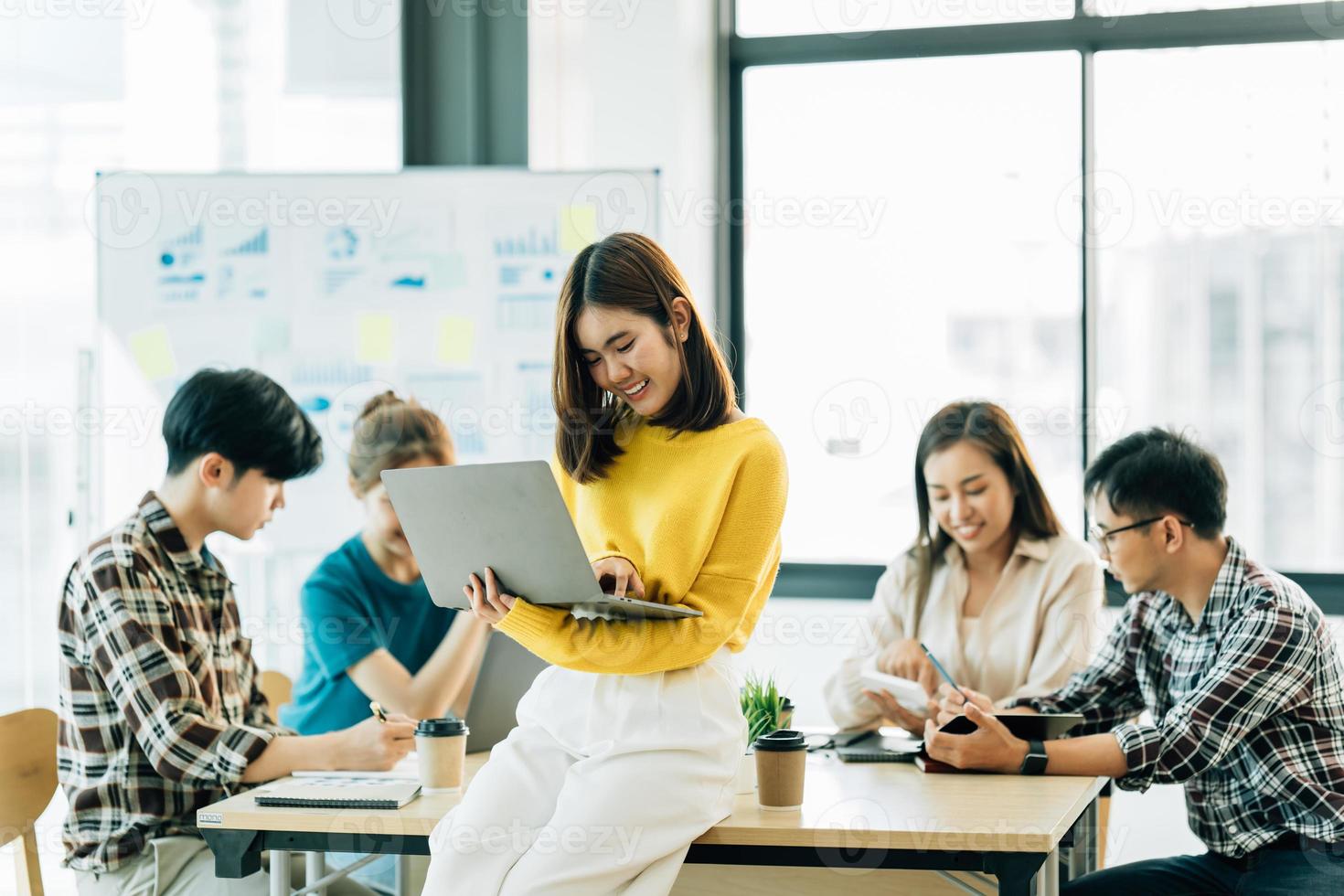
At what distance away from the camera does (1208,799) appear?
2.24 meters

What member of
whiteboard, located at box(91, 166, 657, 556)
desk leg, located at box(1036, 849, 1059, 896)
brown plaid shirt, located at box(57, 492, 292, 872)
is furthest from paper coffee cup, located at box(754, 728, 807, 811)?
whiteboard, located at box(91, 166, 657, 556)

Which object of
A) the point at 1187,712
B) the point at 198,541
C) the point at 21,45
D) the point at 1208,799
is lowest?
the point at 1208,799

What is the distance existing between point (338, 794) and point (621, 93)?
8.21ft

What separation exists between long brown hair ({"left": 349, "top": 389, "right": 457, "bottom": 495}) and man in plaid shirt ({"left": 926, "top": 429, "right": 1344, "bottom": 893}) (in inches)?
48.0

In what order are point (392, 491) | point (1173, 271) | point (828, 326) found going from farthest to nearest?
point (828, 326)
point (1173, 271)
point (392, 491)

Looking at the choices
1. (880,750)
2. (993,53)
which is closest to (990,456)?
(880,750)

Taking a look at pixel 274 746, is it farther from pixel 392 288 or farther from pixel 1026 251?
pixel 1026 251

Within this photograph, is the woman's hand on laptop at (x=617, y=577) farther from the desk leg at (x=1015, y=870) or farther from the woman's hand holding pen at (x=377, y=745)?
the desk leg at (x=1015, y=870)

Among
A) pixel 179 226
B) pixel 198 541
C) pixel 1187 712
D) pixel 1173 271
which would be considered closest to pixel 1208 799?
pixel 1187 712

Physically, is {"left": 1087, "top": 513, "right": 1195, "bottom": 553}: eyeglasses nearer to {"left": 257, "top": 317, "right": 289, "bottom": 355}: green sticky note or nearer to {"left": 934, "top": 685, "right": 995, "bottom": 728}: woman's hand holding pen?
{"left": 934, "top": 685, "right": 995, "bottom": 728}: woman's hand holding pen

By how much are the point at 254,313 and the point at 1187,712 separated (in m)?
2.63

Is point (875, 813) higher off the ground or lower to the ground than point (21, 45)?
lower

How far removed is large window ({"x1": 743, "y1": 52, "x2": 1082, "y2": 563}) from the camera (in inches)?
161

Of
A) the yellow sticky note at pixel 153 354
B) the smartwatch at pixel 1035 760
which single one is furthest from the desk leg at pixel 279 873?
the yellow sticky note at pixel 153 354
